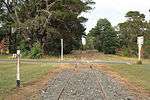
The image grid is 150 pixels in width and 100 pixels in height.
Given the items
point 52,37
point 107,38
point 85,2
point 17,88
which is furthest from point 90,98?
point 107,38

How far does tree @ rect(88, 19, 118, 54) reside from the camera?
3686 inches

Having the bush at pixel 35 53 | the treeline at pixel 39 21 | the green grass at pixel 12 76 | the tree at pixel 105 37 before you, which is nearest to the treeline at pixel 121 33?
the tree at pixel 105 37

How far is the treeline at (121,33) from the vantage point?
93000mm

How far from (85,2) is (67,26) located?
5250mm

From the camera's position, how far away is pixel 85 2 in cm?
6831

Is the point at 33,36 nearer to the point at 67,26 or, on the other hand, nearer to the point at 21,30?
the point at 21,30

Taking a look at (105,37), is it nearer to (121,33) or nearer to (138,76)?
(121,33)

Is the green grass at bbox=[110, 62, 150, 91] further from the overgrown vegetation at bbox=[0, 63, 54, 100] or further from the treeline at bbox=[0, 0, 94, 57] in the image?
the treeline at bbox=[0, 0, 94, 57]

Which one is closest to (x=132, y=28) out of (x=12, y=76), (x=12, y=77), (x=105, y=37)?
(x=105, y=37)

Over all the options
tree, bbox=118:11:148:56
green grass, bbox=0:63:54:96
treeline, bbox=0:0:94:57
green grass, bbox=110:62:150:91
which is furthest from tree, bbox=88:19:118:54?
green grass, bbox=0:63:54:96

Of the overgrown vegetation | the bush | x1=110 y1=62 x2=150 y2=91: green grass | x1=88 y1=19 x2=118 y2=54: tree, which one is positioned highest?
x1=88 y1=19 x2=118 y2=54: tree

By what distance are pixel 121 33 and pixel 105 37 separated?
6118mm

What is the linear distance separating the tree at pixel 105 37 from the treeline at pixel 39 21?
24853 millimetres

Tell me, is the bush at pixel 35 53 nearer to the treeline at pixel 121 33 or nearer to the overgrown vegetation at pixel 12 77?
the overgrown vegetation at pixel 12 77
